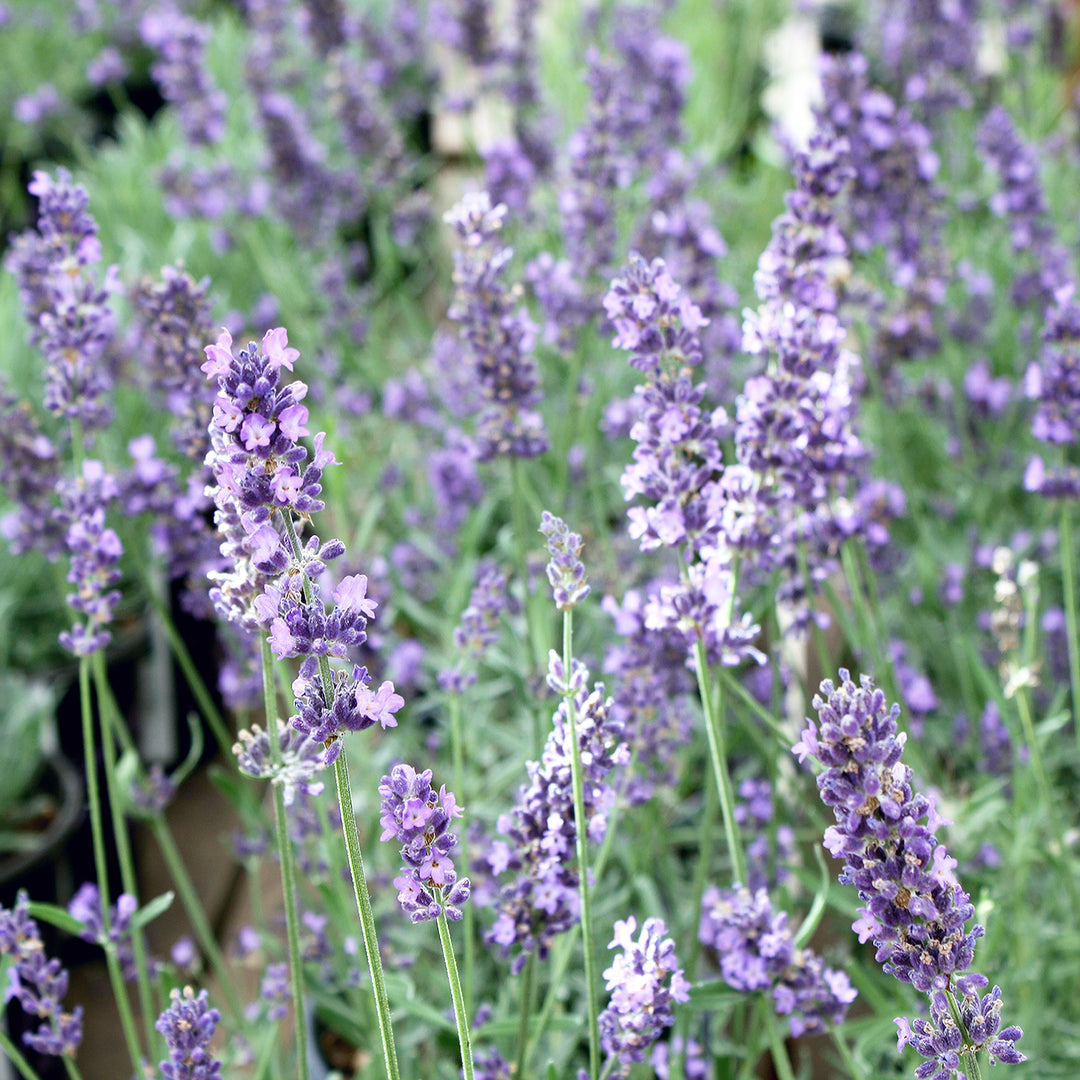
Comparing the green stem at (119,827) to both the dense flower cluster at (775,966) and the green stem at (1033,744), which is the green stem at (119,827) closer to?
the dense flower cluster at (775,966)

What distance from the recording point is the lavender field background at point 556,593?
1.09 meters

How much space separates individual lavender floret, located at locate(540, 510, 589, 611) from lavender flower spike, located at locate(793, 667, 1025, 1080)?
25 cm

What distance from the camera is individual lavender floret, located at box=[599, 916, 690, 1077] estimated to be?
1.08m

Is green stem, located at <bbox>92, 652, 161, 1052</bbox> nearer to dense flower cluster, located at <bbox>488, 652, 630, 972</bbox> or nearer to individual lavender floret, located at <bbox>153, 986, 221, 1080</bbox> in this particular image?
individual lavender floret, located at <bbox>153, 986, 221, 1080</bbox>

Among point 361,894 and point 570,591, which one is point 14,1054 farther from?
point 570,591

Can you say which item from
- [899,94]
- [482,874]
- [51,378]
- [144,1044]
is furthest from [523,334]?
[899,94]

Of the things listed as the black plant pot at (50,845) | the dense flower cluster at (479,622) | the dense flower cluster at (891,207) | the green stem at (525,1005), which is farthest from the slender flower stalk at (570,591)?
the black plant pot at (50,845)

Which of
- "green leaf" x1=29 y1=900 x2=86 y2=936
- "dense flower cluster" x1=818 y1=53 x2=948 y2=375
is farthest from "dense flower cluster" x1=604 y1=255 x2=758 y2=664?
"dense flower cluster" x1=818 y1=53 x2=948 y2=375

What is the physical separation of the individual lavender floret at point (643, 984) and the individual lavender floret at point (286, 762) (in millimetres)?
312

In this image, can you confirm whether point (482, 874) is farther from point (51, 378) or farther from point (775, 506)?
point (51, 378)

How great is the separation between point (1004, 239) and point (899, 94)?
2.55ft

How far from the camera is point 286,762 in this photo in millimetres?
1078

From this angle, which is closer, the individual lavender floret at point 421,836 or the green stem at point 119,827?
the individual lavender floret at point 421,836

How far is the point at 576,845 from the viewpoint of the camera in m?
1.20
